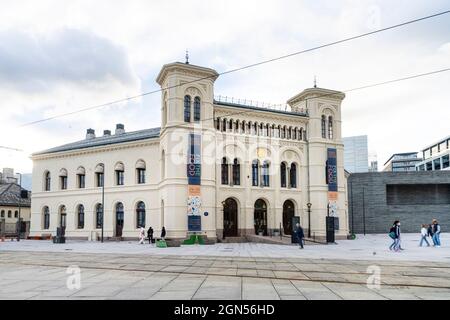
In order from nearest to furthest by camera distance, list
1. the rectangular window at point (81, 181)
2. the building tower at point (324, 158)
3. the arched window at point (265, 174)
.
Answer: the arched window at point (265, 174)
the building tower at point (324, 158)
the rectangular window at point (81, 181)

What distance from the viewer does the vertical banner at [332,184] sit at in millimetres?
41531

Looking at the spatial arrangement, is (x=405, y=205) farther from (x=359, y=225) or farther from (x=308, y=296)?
(x=308, y=296)

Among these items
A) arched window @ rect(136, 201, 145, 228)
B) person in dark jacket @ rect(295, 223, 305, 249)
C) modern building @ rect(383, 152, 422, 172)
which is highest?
modern building @ rect(383, 152, 422, 172)

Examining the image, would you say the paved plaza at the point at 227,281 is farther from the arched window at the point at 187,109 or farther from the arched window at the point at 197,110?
the arched window at the point at 197,110

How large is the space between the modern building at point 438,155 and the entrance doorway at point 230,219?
70.9 metres

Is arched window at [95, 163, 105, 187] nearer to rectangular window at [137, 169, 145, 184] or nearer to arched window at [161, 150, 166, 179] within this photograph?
rectangular window at [137, 169, 145, 184]

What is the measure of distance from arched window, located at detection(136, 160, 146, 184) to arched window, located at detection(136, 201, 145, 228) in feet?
7.19

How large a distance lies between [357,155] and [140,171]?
103231 mm

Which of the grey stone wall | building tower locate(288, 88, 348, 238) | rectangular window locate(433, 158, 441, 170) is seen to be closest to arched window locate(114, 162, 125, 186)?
building tower locate(288, 88, 348, 238)

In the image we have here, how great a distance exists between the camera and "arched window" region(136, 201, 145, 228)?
132 feet

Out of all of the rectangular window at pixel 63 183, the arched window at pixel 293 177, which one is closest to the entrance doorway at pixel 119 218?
the rectangular window at pixel 63 183

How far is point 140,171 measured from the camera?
41344 mm
